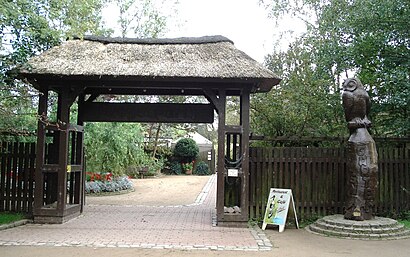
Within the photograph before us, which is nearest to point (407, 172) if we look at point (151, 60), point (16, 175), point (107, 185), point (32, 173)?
point (151, 60)

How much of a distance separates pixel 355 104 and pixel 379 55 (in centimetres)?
243

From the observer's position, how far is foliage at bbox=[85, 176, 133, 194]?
16609mm

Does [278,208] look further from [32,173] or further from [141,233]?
[32,173]

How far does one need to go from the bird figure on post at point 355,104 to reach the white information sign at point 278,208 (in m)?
2.11

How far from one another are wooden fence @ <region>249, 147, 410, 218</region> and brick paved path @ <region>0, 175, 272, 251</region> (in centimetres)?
140

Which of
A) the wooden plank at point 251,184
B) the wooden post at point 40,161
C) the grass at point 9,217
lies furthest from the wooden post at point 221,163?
the grass at point 9,217

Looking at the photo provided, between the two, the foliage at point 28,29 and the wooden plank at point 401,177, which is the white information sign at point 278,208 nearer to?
the wooden plank at point 401,177

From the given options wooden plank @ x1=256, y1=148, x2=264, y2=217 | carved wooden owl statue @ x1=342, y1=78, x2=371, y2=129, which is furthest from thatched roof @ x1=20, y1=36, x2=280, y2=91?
wooden plank @ x1=256, y1=148, x2=264, y2=217

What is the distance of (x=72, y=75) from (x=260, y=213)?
5.51 m

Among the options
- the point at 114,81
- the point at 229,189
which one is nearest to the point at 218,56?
the point at 114,81

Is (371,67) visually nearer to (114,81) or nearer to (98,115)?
(114,81)

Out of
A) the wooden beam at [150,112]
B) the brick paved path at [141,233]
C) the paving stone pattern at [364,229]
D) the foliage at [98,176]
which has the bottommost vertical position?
the brick paved path at [141,233]

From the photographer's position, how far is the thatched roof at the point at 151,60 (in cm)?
910

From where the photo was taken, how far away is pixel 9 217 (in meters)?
9.50
